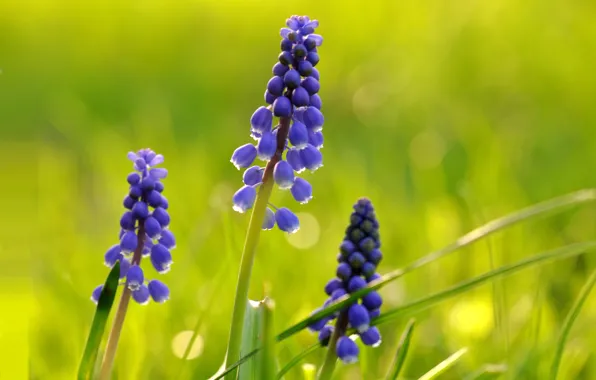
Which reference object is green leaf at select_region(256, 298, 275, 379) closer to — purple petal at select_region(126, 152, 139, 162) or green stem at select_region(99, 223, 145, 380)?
green stem at select_region(99, 223, 145, 380)

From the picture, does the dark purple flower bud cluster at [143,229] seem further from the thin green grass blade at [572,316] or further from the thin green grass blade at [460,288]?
the thin green grass blade at [572,316]

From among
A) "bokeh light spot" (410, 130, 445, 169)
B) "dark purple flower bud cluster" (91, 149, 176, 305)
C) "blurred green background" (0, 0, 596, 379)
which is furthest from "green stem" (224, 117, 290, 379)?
"bokeh light spot" (410, 130, 445, 169)

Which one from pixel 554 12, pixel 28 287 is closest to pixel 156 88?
pixel 554 12

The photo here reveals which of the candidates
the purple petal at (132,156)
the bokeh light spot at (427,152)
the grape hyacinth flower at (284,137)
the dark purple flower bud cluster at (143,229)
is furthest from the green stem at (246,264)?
the bokeh light spot at (427,152)

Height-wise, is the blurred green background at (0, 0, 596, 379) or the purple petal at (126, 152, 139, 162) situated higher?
the blurred green background at (0, 0, 596, 379)

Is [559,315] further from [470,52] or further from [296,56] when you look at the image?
[470,52]
